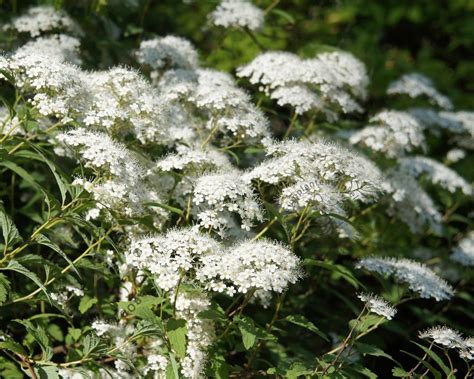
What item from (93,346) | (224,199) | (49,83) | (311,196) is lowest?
(93,346)

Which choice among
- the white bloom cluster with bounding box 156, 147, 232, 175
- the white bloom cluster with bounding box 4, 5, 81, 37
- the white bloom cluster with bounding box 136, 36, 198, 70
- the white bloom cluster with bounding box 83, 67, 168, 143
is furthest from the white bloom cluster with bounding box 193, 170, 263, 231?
the white bloom cluster with bounding box 4, 5, 81, 37

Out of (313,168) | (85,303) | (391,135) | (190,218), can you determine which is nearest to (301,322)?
(313,168)

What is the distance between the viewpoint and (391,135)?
4270 millimetres

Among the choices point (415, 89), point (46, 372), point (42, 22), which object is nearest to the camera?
point (46, 372)

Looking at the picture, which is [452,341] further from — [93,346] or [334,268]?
[93,346]

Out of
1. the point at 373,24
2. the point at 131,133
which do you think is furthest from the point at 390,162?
the point at 373,24

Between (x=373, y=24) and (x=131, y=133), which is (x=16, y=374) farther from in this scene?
(x=373, y=24)

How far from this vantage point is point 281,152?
311cm

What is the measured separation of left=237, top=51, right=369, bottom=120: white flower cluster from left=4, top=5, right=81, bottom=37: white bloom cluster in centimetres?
111

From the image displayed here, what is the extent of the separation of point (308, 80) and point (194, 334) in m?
1.73

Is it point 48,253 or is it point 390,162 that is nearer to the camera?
point 48,253

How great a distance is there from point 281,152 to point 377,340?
1.51 m

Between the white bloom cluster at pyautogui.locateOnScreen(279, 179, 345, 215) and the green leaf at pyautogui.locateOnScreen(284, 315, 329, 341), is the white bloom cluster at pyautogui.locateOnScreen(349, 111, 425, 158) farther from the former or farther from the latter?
the green leaf at pyautogui.locateOnScreen(284, 315, 329, 341)

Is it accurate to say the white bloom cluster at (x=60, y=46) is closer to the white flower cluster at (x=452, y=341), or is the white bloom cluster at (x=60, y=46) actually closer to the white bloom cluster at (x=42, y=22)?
the white bloom cluster at (x=42, y=22)
